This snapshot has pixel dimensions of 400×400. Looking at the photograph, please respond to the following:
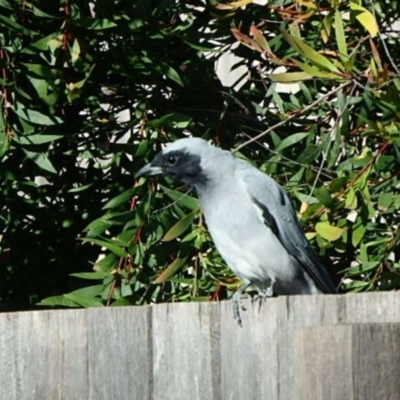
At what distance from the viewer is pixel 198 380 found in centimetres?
359

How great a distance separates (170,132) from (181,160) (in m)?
0.12

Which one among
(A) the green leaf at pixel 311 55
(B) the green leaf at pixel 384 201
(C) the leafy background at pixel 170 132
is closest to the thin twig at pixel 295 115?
(C) the leafy background at pixel 170 132

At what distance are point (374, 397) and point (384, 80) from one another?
1698 mm

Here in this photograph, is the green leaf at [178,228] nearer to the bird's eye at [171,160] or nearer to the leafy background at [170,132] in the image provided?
the leafy background at [170,132]

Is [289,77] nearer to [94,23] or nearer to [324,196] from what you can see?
[324,196]

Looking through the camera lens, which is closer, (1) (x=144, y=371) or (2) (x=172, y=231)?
(1) (x=144, y=371)

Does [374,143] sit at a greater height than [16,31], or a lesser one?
lesser

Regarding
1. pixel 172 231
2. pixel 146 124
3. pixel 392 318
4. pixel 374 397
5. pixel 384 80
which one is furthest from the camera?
pixel 146 124

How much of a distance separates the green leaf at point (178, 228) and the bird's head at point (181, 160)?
18 cm

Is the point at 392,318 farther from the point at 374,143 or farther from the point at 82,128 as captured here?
the point at 82,128

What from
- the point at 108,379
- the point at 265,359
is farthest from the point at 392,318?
the point at 108,379

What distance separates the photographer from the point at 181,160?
16.4ft

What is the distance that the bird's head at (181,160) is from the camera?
482cm

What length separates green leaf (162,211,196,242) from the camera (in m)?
4.66
